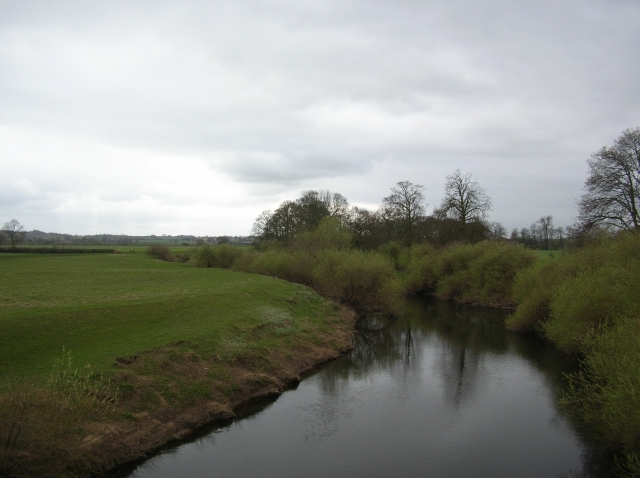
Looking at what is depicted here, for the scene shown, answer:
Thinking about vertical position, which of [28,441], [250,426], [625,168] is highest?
[625,168]

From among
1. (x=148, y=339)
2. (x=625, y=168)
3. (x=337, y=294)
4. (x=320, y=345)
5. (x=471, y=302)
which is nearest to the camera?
(x=148, y=339)

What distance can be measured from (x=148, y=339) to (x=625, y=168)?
1242 inches

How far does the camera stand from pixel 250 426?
52.1 ft

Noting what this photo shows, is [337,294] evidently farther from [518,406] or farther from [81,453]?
[81,453]

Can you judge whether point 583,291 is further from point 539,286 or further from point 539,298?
point 539,286

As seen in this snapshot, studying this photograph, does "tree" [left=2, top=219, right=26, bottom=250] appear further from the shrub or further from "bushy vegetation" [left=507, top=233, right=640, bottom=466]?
"bushy vegetation" [left=507, top=233, right=640, bottom=466]

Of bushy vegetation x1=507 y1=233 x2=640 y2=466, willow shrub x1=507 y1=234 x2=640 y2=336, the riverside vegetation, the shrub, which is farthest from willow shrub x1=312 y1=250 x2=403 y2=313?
the shrub

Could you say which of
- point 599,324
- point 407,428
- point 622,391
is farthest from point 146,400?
point 599,324

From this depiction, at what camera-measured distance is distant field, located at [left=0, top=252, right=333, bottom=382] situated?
16500mm

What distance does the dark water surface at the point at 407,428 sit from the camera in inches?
506

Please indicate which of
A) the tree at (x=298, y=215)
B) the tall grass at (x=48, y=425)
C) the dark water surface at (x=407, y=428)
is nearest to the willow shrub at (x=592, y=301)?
the dark water surface at (x=407, y=428)

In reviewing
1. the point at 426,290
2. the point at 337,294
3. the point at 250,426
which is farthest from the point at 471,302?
the point at 250,426

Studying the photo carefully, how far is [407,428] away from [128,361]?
425 inches

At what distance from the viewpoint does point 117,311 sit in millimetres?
21562
